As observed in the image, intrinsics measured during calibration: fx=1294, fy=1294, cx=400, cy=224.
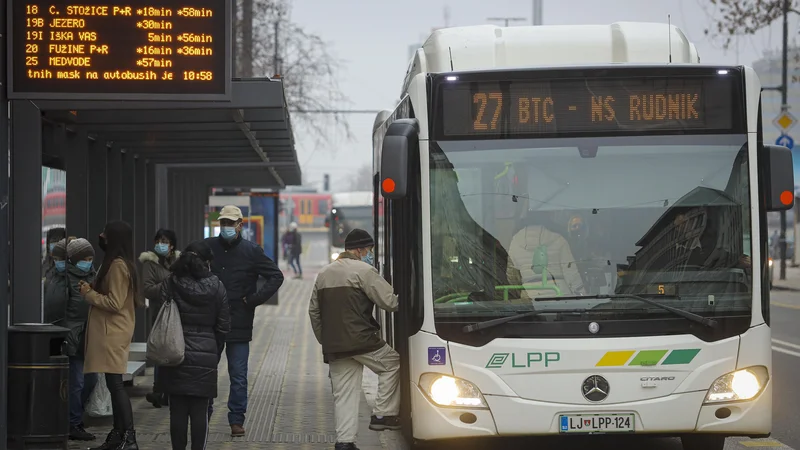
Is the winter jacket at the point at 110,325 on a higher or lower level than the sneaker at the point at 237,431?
higher

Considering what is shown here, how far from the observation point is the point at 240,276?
33.4ft

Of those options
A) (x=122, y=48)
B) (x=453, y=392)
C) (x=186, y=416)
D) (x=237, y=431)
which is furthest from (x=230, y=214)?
(x=453, y=392)

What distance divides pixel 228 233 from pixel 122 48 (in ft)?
6.21

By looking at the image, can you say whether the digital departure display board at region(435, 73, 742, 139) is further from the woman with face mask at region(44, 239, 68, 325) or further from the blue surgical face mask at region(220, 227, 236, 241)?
the woman with face mask at region(44, 239, 68, 325)

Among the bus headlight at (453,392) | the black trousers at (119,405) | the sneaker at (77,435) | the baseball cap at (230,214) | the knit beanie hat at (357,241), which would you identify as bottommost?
the sneaker at (77,435)

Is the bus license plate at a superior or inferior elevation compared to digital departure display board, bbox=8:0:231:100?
inferior

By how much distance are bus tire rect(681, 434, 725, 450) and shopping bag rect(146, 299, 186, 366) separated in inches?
137

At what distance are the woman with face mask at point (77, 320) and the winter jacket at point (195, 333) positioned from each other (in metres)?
1.46

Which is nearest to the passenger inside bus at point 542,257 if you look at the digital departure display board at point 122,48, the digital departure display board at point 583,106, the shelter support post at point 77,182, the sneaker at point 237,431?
the digital departure display board at point 583,106

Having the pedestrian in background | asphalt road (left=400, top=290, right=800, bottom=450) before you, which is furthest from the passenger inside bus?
the pedestrian in background

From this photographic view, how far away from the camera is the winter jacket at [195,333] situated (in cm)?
827

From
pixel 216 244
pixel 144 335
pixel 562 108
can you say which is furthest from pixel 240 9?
pixel 562 108

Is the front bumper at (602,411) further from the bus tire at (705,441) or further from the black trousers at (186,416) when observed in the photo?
the black trousers at (186,416)

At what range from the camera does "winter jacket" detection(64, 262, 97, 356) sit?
966 cm
